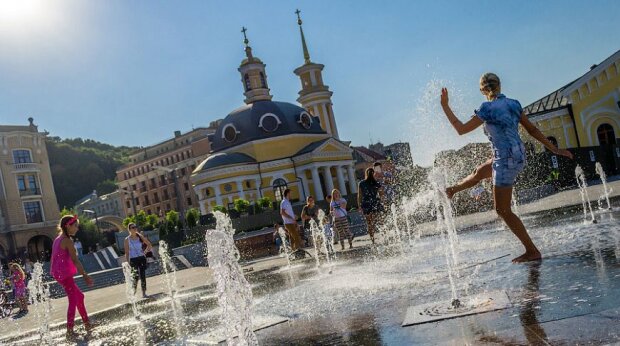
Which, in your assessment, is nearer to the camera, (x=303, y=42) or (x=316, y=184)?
(x=316, y=184)

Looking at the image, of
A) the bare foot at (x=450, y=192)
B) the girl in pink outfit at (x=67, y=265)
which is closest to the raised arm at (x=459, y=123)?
the bare foot at (x=450, y=192)

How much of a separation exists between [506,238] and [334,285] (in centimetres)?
298

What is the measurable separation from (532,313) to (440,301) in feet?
3.36

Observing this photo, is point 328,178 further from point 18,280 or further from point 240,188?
point 18,280

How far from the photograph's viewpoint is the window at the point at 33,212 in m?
56.0

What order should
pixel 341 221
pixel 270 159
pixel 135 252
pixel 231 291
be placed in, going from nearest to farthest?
pixel 231 291 → pixel 135 252 → pixel 341 221 → pixel 270 159

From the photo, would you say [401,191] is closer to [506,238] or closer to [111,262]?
[111,262]

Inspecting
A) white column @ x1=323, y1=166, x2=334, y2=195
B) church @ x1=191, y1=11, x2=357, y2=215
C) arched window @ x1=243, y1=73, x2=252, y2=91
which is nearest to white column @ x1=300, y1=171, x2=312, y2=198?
church @ x1=191, y1=11, x2=357, y2=215

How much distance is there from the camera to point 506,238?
335 inches

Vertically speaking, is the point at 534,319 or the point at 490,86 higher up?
the point at 490,86

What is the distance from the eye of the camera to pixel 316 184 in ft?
179

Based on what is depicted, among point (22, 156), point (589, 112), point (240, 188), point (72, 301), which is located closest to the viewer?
point (72, 301)

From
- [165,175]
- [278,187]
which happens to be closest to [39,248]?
[278,187]

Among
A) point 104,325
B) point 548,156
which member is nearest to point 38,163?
point 548,156
